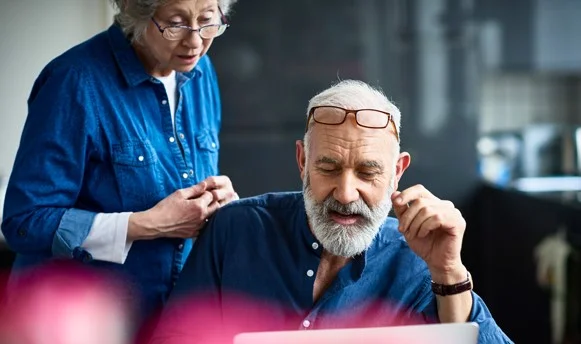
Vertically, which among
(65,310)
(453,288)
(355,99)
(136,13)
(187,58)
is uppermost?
(136,13)

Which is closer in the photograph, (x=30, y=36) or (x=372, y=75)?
(x=30, y=36)

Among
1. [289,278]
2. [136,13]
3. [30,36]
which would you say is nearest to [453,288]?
[289,278]

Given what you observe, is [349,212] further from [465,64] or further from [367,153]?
[465,64]

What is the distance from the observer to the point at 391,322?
1.70 m

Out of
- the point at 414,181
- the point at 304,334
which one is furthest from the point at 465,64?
the point at 304,334

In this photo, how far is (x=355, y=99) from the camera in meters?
1.73

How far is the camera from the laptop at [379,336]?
1146 mm

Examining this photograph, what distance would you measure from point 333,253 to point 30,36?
341 cm

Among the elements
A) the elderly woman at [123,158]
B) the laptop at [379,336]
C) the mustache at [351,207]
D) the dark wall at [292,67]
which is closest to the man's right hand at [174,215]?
the elderly woman at [123,158]

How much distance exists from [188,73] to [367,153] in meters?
0.56

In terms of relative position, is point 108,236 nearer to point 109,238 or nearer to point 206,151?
point 109,238

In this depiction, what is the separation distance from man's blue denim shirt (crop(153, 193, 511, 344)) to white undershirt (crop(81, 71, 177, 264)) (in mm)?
151

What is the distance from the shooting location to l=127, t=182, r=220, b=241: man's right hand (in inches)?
70.9

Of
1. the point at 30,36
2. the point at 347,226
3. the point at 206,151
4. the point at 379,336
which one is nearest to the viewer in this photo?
the point at 379,336
